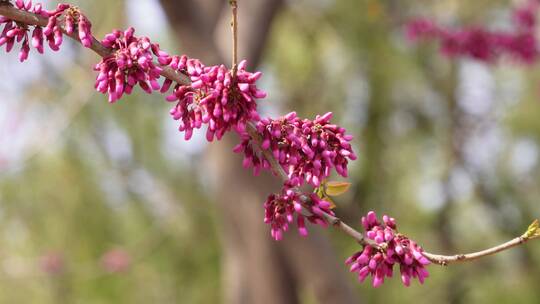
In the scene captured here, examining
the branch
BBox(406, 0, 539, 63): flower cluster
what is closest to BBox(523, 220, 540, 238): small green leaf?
the branch

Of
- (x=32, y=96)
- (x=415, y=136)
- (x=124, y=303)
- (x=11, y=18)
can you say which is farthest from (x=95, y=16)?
(x=11, y=18)

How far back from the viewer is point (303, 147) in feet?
4.13

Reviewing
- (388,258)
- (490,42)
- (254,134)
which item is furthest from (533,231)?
(490,42)

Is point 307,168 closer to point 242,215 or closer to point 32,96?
point 242,215

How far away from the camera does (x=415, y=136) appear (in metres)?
7.29

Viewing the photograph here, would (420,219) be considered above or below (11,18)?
above

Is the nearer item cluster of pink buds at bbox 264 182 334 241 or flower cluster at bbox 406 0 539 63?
cluster of pink buds at bbox 264 182 334 241

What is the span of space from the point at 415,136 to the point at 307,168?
6.14 m

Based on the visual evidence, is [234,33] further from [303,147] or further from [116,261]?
[116,261]

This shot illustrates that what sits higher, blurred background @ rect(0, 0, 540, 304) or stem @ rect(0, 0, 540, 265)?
blurred background @ rect(0, 0, 540, 304)

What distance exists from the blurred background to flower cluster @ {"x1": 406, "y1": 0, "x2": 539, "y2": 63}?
70 centimetres

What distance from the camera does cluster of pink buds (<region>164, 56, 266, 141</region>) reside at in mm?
1205

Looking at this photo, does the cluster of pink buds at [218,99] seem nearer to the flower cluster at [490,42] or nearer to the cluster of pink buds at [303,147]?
the cluster of pink buds at [303,147]

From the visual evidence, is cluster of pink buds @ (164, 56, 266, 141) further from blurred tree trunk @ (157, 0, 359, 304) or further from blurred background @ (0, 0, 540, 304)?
blurred background @ (0, 0, 540, 304)
